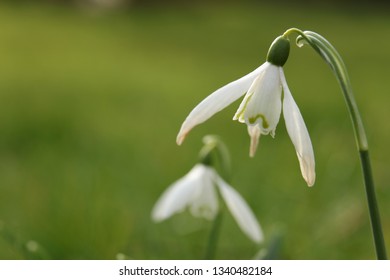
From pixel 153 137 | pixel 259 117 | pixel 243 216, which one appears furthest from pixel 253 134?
pixel 153 137

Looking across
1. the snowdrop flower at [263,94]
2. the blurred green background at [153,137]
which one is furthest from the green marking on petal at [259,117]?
the blurred green background at [153,137]

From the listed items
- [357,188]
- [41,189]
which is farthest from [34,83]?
[357,188]

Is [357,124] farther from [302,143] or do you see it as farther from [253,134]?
[253,134]

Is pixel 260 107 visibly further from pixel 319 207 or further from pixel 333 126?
pixel 333 126

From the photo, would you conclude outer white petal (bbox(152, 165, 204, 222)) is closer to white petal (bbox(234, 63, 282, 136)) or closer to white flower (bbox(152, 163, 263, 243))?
white flower (bbox(152, 163, 263, 243))

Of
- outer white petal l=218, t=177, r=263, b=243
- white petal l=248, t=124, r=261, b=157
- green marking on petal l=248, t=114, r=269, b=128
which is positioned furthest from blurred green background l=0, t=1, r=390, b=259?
green marking on petal l=248, t=114, r=269, b=128

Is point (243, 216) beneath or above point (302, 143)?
beneath

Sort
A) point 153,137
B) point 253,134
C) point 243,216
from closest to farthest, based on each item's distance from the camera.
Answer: point 253,134
point 243,216
point 153,137
